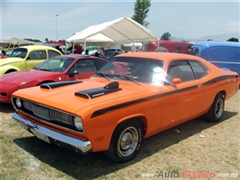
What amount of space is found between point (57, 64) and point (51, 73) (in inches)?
24.2

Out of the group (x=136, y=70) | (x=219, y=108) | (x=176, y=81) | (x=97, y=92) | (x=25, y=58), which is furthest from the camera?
(x=25, y=58)

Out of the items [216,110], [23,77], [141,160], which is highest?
[23,77]

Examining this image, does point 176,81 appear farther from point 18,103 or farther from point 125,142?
point 18,103

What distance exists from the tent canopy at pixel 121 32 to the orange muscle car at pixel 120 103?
23.2 feet

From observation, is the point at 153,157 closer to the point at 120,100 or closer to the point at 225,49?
the point at 120,100

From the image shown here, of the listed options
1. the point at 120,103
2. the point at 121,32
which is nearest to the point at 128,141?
the point at 120,103

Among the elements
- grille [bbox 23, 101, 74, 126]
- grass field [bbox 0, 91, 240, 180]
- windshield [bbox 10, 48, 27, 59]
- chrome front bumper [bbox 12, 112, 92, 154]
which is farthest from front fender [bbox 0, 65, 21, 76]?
chrome front bumper [bbox 12, 112, 92, 154]

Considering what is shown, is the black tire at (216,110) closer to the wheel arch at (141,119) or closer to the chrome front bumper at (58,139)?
the wheel arch at (141,119)

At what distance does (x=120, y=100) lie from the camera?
3.17 m

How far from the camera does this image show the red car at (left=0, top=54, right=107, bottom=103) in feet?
18.4

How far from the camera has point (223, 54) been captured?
31.2ft

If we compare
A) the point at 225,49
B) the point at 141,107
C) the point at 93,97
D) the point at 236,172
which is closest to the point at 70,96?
the point at 93,97

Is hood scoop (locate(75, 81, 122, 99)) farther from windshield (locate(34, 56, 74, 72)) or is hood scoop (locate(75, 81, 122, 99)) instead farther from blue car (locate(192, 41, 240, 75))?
blue car (locate(192, 41, 240, 75))

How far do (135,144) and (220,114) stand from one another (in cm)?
290
